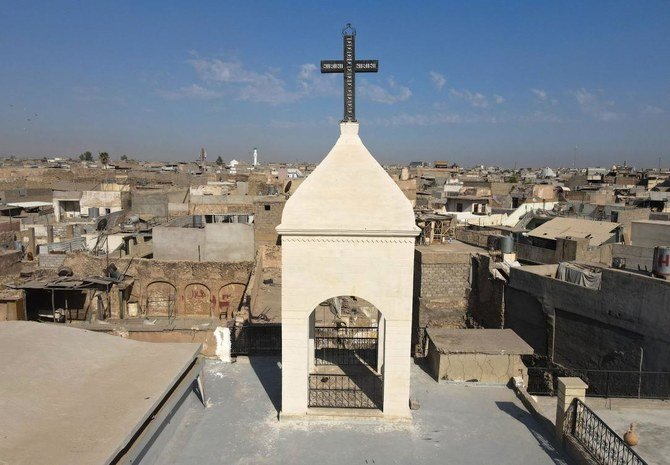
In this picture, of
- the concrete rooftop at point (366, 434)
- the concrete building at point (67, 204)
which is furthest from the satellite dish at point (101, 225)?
the concrete rooftop at point (366, 434)

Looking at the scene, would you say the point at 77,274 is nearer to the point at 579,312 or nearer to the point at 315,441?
the point at 315,441

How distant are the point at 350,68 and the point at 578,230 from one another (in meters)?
21.4

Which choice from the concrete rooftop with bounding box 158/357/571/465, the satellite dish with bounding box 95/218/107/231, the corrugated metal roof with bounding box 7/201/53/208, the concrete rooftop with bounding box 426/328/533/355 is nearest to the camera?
the concrete rooftop with bounding box 158/357/571/465

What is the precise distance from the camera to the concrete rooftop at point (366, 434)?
775 centimetres

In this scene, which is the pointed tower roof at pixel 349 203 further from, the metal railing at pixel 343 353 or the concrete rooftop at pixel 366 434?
the metal railing at pixel 343 353

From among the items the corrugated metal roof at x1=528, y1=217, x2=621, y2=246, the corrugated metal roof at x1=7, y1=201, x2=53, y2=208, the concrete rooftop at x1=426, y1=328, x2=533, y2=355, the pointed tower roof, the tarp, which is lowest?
the concrete rooftop at x1=426, y1=328, x2=533, y2=355

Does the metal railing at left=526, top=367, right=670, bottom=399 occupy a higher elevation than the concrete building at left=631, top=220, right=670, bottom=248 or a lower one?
lower

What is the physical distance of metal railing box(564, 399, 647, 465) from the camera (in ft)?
22.7

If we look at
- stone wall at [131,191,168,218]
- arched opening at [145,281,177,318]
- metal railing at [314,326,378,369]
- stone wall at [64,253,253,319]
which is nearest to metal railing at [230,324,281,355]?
metal railing at [314,326,378,369]

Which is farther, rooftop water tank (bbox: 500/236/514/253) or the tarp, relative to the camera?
rooftop water tank (bbox: 500/236/514/253)

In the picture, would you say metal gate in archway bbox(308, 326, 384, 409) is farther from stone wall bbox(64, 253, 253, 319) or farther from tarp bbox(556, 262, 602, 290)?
→ stone wall bbox(64, 253, 253, 319)

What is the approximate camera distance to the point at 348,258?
28.4ft

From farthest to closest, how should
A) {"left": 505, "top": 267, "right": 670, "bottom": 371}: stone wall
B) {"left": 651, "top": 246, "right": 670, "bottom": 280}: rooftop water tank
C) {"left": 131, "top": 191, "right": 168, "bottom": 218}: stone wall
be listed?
{"left": 131, "top": 191, "right": 168, "bottom": 218}: stone wall
{"left": 651, "top": 246, "right": 670, "bottom": 280}: rooftop water tank
{"left": 505, "top": 267, "right": 670, "bottom": 371}: stone wall

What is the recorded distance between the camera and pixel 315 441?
8.17m
